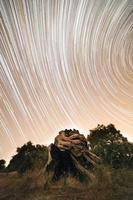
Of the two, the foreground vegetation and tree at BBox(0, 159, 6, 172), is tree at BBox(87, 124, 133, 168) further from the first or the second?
tree at BBox(0, 159, 6, 172)

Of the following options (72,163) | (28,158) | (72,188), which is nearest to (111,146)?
(72,163)

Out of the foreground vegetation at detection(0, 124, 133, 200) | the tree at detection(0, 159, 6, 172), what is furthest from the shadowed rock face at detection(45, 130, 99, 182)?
the tree at detection(0, 159, 6, 172)

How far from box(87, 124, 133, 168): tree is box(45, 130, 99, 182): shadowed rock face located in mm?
179

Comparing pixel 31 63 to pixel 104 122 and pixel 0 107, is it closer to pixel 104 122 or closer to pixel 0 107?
pixel 0 107

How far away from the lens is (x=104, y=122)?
6715 mm

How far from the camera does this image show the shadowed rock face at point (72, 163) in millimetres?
6016

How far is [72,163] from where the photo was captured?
19.8 feet

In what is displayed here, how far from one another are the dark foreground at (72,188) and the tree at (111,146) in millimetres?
180

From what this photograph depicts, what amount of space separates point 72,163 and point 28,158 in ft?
2.93

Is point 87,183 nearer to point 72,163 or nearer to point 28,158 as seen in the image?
point 72,163

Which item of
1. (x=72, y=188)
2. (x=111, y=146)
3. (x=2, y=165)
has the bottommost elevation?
(x=72, y=188)

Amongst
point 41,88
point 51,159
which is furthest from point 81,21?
point 51,159

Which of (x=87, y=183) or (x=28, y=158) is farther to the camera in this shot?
(x=28, y=158)

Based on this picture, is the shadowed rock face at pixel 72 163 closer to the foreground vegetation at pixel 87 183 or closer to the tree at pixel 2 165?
the foreground vegetation at pixel 87 183
